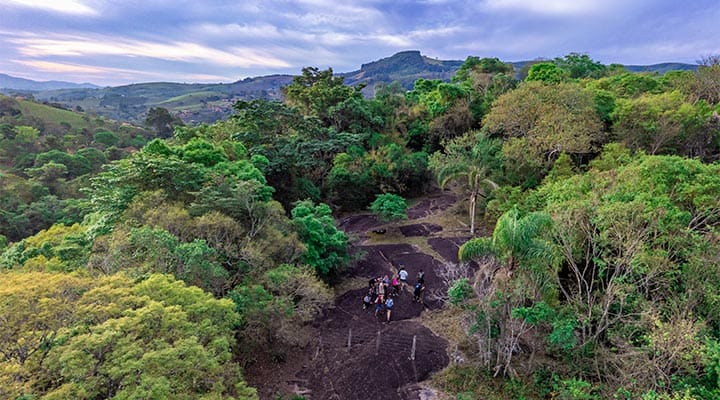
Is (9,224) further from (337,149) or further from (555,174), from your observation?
(555,174)

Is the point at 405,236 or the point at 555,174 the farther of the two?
the point at 405,236

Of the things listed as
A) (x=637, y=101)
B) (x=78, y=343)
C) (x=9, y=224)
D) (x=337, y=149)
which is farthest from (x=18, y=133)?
(x=637, y=101)

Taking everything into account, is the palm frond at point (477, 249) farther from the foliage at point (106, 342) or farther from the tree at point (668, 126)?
the tree at point (668, 126)

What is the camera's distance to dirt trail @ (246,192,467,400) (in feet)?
39.0

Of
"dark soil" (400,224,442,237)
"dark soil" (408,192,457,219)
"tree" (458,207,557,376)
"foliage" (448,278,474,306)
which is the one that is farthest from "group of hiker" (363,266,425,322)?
"dark soil" (408,192,457,219)

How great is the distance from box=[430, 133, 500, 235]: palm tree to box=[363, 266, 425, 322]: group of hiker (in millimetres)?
7399

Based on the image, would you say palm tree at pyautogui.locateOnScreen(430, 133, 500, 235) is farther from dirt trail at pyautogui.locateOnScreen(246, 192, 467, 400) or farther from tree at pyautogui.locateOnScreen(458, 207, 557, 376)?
tree at pyautogui.locateOnScreen(458, 207, 557, 376)

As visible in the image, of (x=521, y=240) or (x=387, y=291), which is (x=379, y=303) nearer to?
(x=387, y=291)

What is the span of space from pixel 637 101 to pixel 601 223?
14.6 metres

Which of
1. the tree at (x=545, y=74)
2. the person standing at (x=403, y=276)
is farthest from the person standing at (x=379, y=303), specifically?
the tree at (x=545, y=74)

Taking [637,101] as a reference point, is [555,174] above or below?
below

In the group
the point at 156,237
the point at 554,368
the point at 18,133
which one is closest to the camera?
the point at 156,237

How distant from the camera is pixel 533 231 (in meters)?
11.1

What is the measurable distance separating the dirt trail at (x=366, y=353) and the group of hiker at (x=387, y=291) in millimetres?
296
